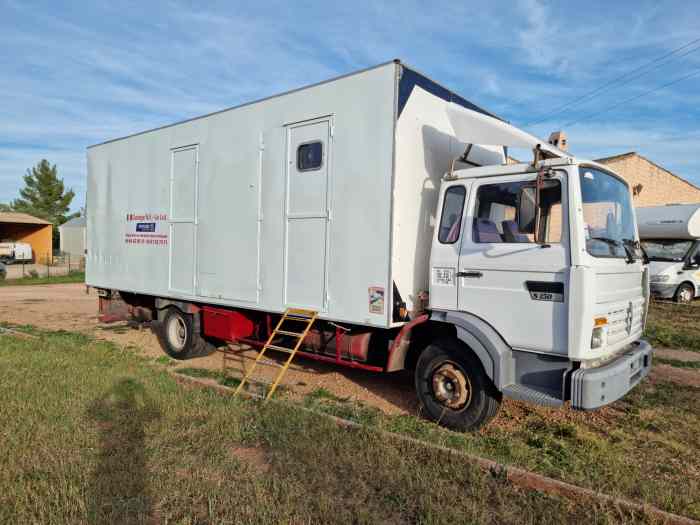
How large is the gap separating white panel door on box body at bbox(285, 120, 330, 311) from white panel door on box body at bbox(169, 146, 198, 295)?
2.01 meters

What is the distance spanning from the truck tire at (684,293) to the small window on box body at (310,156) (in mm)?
13990

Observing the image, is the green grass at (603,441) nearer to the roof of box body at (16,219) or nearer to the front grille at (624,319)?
the front grille at (624,319)

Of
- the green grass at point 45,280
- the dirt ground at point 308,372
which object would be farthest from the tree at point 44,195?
the dirt ground at point 308,372

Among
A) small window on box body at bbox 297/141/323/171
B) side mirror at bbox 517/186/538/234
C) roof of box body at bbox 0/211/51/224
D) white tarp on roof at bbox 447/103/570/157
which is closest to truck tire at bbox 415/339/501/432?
side mirror at bbox 517/186/538/234

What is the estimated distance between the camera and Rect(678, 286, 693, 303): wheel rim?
15.4m

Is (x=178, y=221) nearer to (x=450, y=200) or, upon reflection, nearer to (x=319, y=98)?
(x=319, y=98)

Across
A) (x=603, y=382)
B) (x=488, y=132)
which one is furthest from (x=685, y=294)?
(x=603, y=382)

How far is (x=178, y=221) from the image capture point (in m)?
7.75

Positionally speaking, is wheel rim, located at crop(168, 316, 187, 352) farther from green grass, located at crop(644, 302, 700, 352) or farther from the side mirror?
green grass, located at crop(644, 302, 700, 352)

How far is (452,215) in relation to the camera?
5.28m

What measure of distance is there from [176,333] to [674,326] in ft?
34.8

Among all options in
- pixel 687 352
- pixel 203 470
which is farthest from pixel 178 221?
pixel 687 352

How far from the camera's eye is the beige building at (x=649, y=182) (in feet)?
68.9

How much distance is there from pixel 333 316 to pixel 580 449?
2.76 meters
